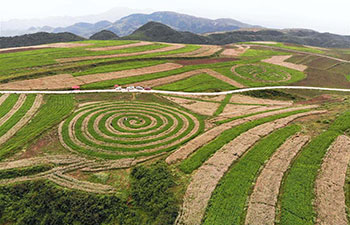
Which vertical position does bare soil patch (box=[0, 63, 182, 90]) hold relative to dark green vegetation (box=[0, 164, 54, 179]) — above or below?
above

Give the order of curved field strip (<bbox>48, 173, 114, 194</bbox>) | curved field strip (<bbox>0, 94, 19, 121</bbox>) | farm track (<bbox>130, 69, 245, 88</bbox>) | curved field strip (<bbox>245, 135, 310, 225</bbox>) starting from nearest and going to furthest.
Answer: curved field strip (<bbox>245, 135, 310, 225</bbox>), curved field strip (<bbox>48, 173, 114, 194</bbox>), curved field strip (<bbox>0, 94, 19, 121</bbox>), farm track (<bbox>130, 69, 245, 88</bbox>)

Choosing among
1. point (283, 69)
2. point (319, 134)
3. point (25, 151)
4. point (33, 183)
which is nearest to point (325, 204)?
point (319, 134)

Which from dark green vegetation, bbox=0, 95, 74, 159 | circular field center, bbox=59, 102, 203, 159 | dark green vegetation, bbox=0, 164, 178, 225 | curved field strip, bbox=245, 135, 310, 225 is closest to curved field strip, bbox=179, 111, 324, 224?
dark green vegetation, bbox=0, 164, 178, 225

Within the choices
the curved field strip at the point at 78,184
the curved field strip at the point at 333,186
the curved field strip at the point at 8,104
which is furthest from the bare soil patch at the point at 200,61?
the curved field strip at the point at 78,184

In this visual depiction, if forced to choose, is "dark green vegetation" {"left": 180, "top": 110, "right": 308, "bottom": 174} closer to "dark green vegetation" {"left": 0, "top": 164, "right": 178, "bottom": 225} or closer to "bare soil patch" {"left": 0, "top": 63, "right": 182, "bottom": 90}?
"dark green vegetation" {"left": 0, "top": 164, "right": 178, "bottom": 225}

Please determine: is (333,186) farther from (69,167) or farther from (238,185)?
(69,167)

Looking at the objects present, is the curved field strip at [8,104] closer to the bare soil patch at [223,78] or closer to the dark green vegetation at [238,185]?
the dark green vegetation at [238,185]

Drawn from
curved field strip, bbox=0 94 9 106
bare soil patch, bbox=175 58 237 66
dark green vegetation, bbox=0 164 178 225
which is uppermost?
bare soil patch, bbox=175 58 237 66

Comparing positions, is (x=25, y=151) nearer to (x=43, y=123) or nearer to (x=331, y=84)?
(x=43, y=123)
